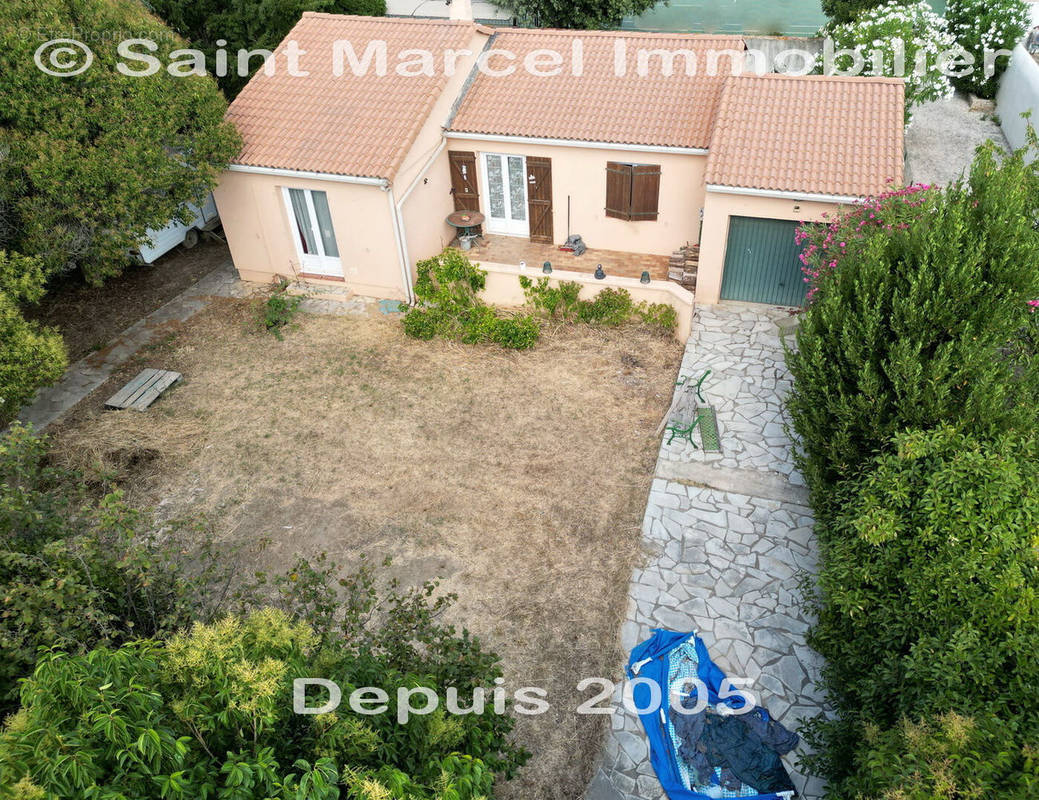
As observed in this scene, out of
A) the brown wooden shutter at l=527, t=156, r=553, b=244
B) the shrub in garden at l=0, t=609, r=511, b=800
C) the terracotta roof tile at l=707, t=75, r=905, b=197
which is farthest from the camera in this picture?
the brown wooden shutter at l=527, t=156, r=553, b=244

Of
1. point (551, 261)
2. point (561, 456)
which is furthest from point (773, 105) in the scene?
point (561, 456)

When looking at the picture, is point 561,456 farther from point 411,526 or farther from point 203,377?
point 203,377

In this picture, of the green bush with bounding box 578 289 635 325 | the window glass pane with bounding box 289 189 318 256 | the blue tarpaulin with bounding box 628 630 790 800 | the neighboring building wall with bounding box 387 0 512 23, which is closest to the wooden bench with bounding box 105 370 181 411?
the window glass pane with bounding box 289 189 318 256

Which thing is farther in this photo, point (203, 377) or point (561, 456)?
point (203, 377)

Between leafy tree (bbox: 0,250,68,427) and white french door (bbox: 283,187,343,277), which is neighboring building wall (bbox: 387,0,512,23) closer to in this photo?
white french door (bbox: 283,187,343,277)

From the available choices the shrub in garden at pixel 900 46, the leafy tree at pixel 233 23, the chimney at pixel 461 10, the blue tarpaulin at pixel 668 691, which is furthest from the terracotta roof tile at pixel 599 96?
the blue tarpaulin at pixel 668 691

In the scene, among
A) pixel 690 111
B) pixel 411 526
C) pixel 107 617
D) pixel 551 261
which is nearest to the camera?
pixel 107 617

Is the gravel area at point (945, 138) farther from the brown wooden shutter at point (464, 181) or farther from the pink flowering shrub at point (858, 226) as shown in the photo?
the brown wooden shutter at point (464, 181)
